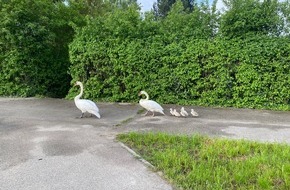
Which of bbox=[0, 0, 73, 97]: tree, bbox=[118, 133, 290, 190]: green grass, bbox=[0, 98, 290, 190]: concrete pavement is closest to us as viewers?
bbox=[118, 133, 290, 190]: green grass

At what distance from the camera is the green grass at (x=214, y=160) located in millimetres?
3451

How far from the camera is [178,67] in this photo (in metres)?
8.85

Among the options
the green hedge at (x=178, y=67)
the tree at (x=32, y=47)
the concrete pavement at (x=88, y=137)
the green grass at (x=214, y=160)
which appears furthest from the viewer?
the tree at (x=32, y=47)

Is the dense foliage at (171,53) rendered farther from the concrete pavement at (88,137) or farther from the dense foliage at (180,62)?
the concrete pavement at (88,137)

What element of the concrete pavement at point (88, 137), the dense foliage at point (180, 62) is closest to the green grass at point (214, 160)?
the concrete pavement at point (88, 137)

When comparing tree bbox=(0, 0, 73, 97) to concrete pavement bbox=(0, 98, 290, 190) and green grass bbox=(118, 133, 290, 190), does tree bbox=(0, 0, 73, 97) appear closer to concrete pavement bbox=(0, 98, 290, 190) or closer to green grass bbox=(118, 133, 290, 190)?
concrete pavement bbox=(0, 98, 290, 190)

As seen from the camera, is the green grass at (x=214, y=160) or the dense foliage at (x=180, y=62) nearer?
the green grass at (x=214, y=160)

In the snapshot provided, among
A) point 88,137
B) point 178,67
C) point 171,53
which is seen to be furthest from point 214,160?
point 171,53

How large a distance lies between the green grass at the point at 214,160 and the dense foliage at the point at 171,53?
3916mm

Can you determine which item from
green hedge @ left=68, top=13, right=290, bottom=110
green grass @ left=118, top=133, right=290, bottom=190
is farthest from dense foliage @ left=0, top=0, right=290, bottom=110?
green grass @ left=118, top=133, right=290, bottom=190

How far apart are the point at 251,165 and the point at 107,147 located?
2159 millimetres

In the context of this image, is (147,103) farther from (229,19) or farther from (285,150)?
(229,19)

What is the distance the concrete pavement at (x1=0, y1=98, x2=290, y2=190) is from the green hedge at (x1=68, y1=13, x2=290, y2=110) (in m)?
0.62

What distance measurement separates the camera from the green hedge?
27.2 feet
